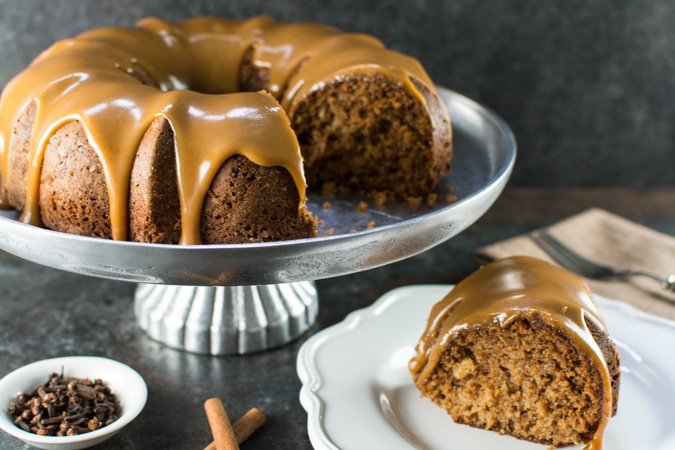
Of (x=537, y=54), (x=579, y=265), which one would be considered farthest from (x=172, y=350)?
(x=537, y=54)

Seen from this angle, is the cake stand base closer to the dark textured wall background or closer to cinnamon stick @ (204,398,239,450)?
cinnamon stick @ (204,398,239,450)

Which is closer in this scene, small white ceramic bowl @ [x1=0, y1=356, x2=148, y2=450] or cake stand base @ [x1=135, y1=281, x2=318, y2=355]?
small white ceramic bowl @ [x1=0, y1=356, x2=148, y2=450]

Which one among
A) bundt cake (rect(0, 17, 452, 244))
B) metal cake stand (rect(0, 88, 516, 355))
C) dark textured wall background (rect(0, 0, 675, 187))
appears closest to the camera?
metal cake stand (rect(0, 88, 516, 355))

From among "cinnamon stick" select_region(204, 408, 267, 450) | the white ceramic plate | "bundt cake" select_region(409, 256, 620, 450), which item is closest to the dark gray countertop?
"cinnamon stick" select_region(204, 408, 267, 450)

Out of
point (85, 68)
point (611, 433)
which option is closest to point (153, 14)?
point (85, 68)

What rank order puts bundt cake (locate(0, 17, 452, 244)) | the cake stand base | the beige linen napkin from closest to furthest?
bundt cake (locate(0, 17, 452, 244)) → the cake stand base → the beige linen napkin

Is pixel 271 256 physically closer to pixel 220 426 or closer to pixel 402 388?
pixel 220 426
